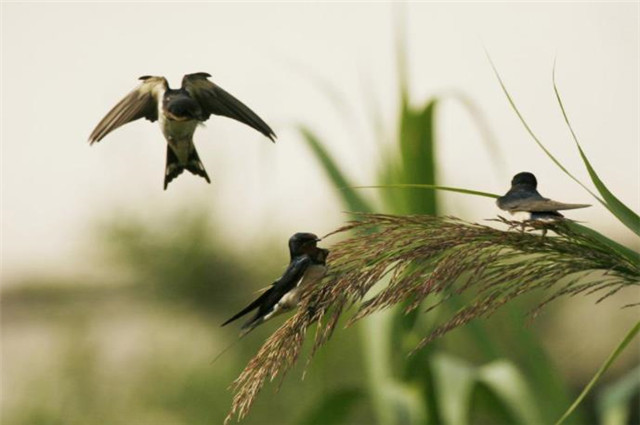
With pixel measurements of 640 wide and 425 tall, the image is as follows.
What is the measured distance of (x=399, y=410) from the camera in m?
3.30

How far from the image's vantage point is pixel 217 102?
2133 millimetres

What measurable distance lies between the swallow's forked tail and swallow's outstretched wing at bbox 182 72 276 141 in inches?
4.6

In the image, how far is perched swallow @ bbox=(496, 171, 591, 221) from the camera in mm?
1566

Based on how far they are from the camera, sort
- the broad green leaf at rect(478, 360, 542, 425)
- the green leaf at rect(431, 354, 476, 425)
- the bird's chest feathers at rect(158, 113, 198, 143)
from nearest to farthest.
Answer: the bird's chest feathers at rect(158, 113, 198, 143) < the green leaf at rect(431, 354, 476, 425) < the broad green leaf at rect(478, 360, 542, 425)

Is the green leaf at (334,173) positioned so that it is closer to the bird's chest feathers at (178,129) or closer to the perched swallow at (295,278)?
the bird's chest feathers at (178,129)

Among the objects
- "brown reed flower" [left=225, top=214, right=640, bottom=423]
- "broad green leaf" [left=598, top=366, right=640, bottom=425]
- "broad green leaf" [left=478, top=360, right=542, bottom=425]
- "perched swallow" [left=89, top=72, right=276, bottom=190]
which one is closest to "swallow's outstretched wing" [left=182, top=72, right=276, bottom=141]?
"perched swallow" [left=89, top=72, right=276, bottom=190]

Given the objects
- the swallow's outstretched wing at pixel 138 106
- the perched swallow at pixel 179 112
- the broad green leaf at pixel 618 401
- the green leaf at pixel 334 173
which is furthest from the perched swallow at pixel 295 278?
the broad green leaf at pixel 618 401

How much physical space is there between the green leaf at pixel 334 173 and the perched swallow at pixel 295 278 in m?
1.61

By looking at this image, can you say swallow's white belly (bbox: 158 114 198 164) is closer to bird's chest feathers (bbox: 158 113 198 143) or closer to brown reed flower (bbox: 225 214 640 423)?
bird's chest feathers (bbox: 158 113 198 143)

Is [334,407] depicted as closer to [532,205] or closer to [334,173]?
[334,173]

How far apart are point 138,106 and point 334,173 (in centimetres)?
126

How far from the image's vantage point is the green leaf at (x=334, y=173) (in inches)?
130

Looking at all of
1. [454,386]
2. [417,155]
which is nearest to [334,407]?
[454,386]

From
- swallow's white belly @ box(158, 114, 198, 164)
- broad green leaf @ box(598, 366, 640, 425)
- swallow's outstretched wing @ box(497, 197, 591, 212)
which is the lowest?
broad green leaf @ box(598, 366, 640, 425)
